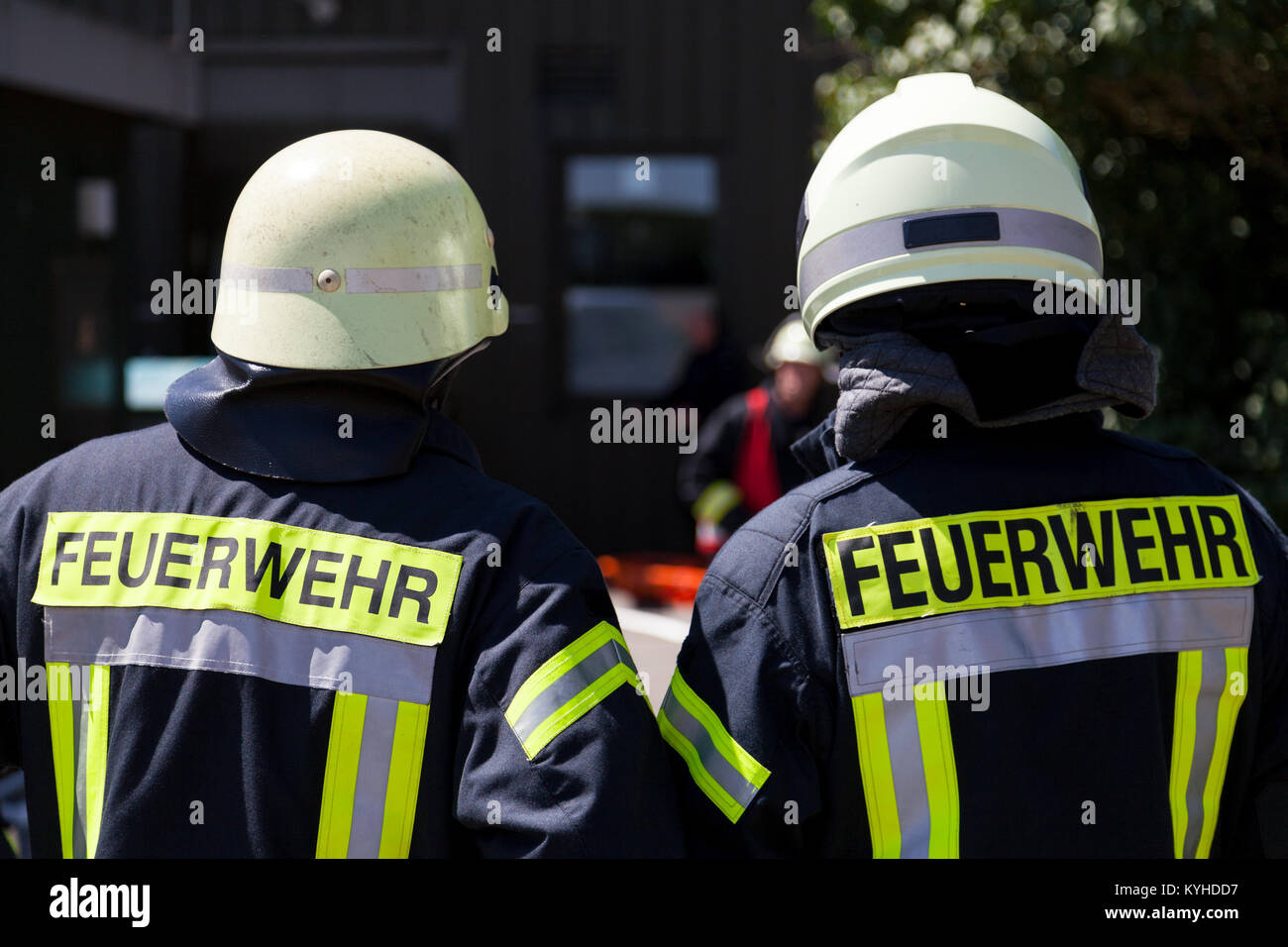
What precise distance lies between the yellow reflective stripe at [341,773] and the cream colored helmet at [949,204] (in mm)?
867

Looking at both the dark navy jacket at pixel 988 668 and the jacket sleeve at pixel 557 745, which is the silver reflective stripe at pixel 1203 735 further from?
the jacket sleeve at pixel 557 745

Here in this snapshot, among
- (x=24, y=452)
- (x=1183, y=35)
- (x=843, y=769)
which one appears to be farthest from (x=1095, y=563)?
(x=24, y=452)

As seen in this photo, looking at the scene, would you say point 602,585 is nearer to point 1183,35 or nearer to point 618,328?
point 1183,35

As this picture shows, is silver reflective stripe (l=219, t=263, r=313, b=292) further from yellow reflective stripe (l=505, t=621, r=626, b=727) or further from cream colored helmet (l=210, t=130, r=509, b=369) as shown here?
yellow reflective stripe (l=505, t=621, r=626, b=727)

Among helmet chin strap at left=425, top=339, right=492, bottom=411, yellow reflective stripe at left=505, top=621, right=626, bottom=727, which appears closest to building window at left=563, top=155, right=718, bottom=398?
helmet chin strap at left=425, top=339, right=492, bottom=411

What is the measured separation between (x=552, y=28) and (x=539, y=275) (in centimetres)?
167

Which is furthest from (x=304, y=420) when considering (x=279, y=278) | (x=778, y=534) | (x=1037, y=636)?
(x=1037, y=636)

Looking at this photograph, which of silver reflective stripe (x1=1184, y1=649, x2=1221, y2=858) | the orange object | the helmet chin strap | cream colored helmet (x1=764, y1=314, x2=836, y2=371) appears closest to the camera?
silver reflective stripe (x1=1184, y1=649, x2=1221, y2=858)

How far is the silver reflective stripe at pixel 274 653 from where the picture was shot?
5.48 feet

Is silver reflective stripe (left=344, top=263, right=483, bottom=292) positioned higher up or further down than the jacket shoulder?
higher up

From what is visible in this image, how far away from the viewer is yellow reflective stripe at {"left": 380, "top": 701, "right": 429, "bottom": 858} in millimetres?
1663

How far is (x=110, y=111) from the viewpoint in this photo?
8133 mm

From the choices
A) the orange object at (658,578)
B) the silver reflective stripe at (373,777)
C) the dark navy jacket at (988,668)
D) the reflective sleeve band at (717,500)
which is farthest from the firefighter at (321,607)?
the orange object at (658,578)

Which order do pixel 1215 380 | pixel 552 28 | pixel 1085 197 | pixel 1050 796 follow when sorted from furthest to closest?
pixel 552 28
pixel 1215 380
pixel 1085 197
pixel 1050 796
